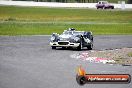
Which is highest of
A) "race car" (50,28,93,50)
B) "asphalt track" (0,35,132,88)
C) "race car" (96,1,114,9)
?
"asphalt track" (0,35,132,88)

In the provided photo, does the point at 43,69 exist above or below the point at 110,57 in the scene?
above

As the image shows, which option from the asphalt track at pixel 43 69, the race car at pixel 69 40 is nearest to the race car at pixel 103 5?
the race car at pixel 69 40

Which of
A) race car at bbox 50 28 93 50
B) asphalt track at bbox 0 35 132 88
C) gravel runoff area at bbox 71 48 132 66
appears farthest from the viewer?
race car at bbox 50 28 93 50

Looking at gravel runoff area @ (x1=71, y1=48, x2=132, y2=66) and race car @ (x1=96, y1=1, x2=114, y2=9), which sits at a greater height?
gravel runoff area @ (x1=71, y1=48, x2=132, y2=66)

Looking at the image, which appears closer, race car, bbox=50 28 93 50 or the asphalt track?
the asphalt track

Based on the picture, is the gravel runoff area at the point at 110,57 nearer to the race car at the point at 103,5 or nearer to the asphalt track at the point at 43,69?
the asphalt track at the point at 43,69

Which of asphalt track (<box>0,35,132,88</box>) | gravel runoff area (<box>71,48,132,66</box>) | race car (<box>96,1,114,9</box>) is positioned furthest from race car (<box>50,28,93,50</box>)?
race car (<box>96,1,114,9</box>)

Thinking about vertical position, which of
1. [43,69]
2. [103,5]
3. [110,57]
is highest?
[43,69]

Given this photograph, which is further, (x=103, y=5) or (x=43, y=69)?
(x=103, y=5)

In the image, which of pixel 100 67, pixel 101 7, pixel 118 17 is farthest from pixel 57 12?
pixel 100 67

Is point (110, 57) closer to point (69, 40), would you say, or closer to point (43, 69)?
point (69, 40)

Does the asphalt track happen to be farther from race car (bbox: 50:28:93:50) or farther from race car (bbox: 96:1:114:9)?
race car (bbox: 96:1:114:9)

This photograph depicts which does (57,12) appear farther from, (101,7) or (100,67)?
(100,67)

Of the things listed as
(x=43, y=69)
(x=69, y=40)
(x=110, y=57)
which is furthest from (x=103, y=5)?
(x=43, y=69)
